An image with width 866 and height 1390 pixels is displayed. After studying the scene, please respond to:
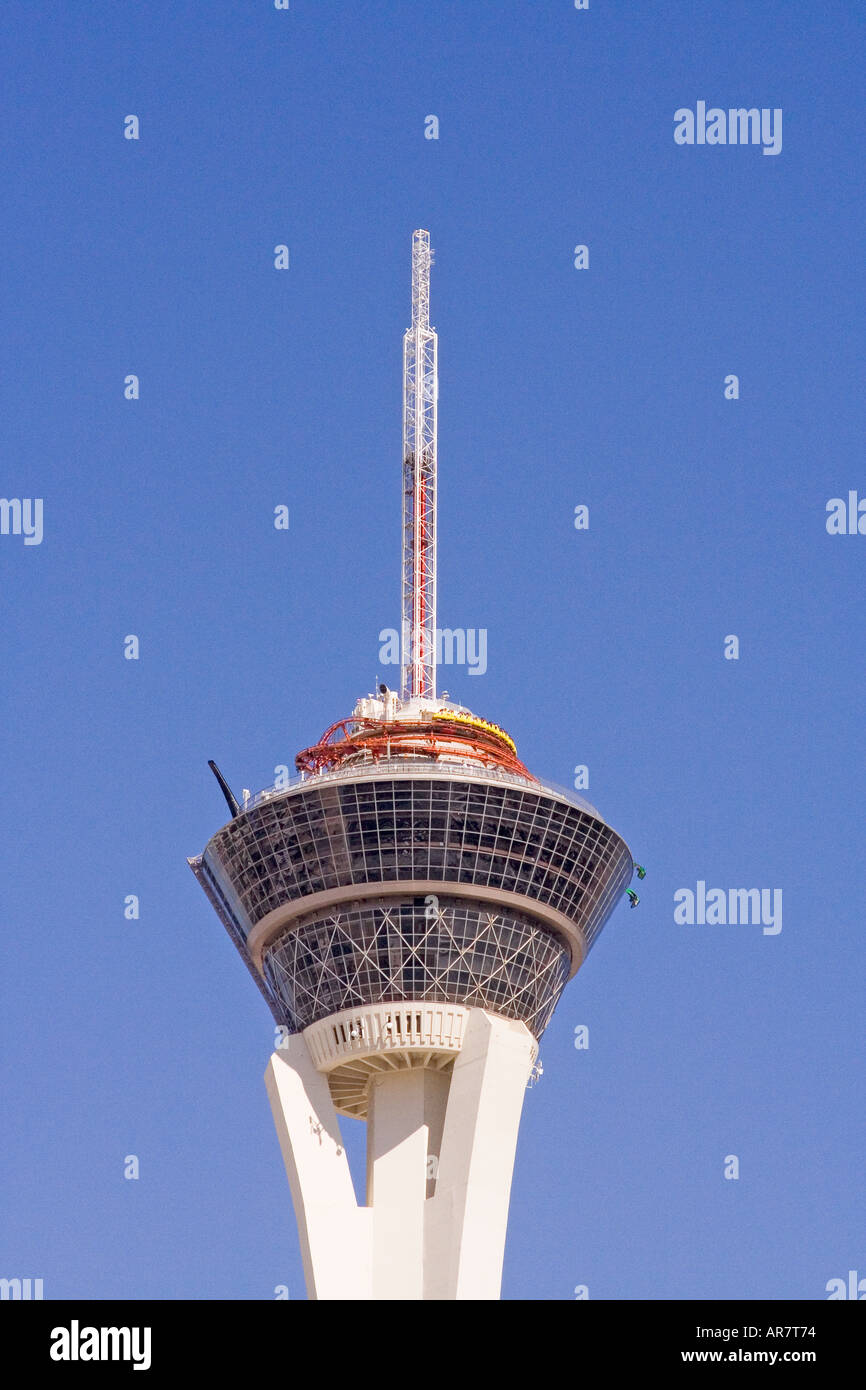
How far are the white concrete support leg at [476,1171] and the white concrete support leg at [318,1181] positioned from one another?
14.4 feet

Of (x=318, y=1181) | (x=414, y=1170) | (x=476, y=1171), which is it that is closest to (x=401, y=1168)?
(x=414, y=1170)

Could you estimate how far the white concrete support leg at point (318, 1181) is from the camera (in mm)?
148875

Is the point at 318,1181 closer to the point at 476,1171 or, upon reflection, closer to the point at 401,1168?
the point at 401,1168

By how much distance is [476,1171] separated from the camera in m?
148

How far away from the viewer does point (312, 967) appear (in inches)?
6048

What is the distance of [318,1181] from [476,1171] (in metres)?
10.1

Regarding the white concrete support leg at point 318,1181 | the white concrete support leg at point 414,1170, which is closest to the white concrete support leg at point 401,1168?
the white concrete support leg at point 414,1170

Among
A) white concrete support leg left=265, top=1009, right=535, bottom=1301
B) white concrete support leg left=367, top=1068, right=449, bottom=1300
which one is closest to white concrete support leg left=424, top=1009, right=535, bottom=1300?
white concrete support leg left=265, top=1009, right=535, bottom=1301

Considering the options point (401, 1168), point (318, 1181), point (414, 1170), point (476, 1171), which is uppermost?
point (401, 1168)

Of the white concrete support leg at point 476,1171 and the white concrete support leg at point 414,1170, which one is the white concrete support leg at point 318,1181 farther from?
the white concrete support leg at point 476,1171
